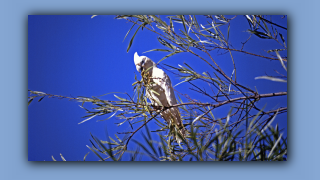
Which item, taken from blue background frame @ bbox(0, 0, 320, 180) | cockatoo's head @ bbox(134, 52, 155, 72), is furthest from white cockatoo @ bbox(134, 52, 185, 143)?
blue background frame @ bbox(0, 0, 320, 180)

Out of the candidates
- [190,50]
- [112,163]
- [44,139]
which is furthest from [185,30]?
[44,139]

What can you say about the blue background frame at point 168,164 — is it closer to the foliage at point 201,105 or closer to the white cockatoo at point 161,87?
the foliage at point 201,105

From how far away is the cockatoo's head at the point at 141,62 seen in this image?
2.68 metres

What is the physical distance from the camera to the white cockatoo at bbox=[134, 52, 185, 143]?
2.69 m

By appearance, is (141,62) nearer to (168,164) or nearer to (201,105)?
(201,105)

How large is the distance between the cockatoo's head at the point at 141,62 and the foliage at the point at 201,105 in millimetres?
55

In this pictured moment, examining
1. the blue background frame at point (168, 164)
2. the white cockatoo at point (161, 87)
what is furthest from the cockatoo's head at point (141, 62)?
the blue background frame at point (168, 164)

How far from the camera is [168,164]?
2729 millimetres

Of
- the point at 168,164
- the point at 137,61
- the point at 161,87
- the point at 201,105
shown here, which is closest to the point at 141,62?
the point at 137,61

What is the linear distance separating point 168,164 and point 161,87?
1.70 feet

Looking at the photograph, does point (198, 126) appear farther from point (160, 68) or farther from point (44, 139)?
point (44, 139)

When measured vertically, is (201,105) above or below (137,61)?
below

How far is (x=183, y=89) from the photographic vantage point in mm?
2705
